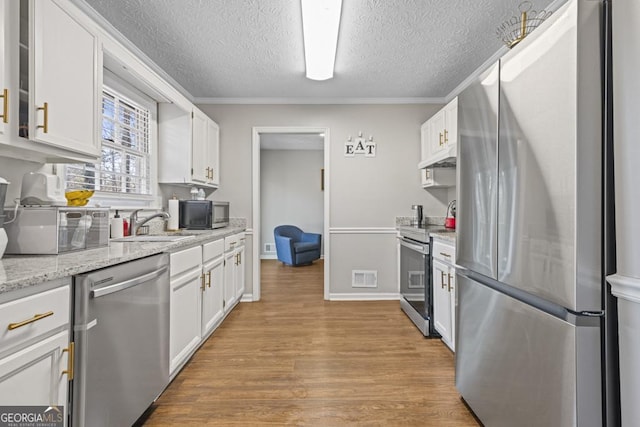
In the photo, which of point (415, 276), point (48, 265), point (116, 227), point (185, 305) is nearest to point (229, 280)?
point (185, 305)

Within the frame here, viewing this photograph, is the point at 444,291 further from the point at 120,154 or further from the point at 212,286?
the point at 120,154

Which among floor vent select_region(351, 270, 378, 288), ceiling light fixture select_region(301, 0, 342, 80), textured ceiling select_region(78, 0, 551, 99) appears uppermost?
textured ceiling select_region(78, 0, 551, 99)

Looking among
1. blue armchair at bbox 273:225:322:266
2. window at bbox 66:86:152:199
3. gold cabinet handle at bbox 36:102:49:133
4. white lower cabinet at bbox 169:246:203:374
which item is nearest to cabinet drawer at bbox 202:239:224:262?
white lower cabinet at bbox 169:246:203:374

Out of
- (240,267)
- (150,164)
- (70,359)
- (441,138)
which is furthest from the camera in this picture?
(240,267)

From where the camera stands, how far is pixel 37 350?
1052mm

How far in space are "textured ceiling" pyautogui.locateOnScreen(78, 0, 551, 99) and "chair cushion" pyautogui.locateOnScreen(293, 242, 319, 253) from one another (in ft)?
11.2

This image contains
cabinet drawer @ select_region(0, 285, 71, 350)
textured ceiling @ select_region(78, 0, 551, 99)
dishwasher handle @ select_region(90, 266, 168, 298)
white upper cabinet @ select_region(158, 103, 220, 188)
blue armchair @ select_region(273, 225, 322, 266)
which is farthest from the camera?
blue armchair @ select_region(273, 225, 322, 266)

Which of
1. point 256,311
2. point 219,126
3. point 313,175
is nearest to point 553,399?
point 256,311

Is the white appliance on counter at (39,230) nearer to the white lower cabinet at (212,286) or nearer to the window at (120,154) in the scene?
the window at (120,154)

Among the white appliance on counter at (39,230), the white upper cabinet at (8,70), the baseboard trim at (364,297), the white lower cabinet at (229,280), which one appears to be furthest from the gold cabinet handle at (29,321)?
the baseboard trim at (364,297)

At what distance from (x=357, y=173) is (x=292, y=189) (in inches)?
145

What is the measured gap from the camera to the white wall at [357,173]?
4.15 m

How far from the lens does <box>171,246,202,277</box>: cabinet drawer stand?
205cm

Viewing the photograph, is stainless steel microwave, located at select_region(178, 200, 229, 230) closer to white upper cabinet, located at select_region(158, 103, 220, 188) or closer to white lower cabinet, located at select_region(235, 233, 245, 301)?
white upper cabinet, located at select_region(158, 103, 220, 188)
